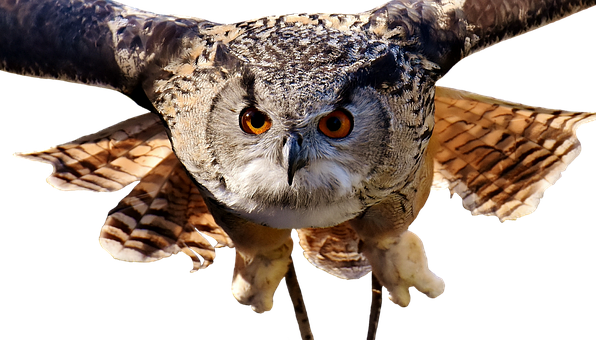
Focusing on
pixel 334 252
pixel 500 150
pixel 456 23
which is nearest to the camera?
pixel 456 23

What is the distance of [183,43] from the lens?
2.73 metres

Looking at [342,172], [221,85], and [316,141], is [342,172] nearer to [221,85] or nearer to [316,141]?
[316,141]

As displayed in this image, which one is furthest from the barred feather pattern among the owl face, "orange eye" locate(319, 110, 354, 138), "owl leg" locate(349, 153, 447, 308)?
"orange eye" locate(319, 110, 354, 138)

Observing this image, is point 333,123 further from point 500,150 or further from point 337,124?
point 500,150

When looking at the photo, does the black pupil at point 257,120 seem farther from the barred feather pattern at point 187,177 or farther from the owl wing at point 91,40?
the barred feather pattern at point 187,177

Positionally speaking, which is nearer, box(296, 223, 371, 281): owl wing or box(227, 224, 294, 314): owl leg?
box(227, 224, 294, 314): owl leg

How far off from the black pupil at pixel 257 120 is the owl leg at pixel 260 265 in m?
0.61

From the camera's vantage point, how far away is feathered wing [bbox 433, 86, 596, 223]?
3156mm

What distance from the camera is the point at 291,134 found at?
2453 millimetres

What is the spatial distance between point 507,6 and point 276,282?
46.4 inches

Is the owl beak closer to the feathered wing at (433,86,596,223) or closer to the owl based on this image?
the owl

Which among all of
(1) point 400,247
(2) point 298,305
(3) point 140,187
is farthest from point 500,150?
(3) point 140,187

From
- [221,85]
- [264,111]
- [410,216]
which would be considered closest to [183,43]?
[221,85]

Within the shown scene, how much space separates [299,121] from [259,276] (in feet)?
2.93
